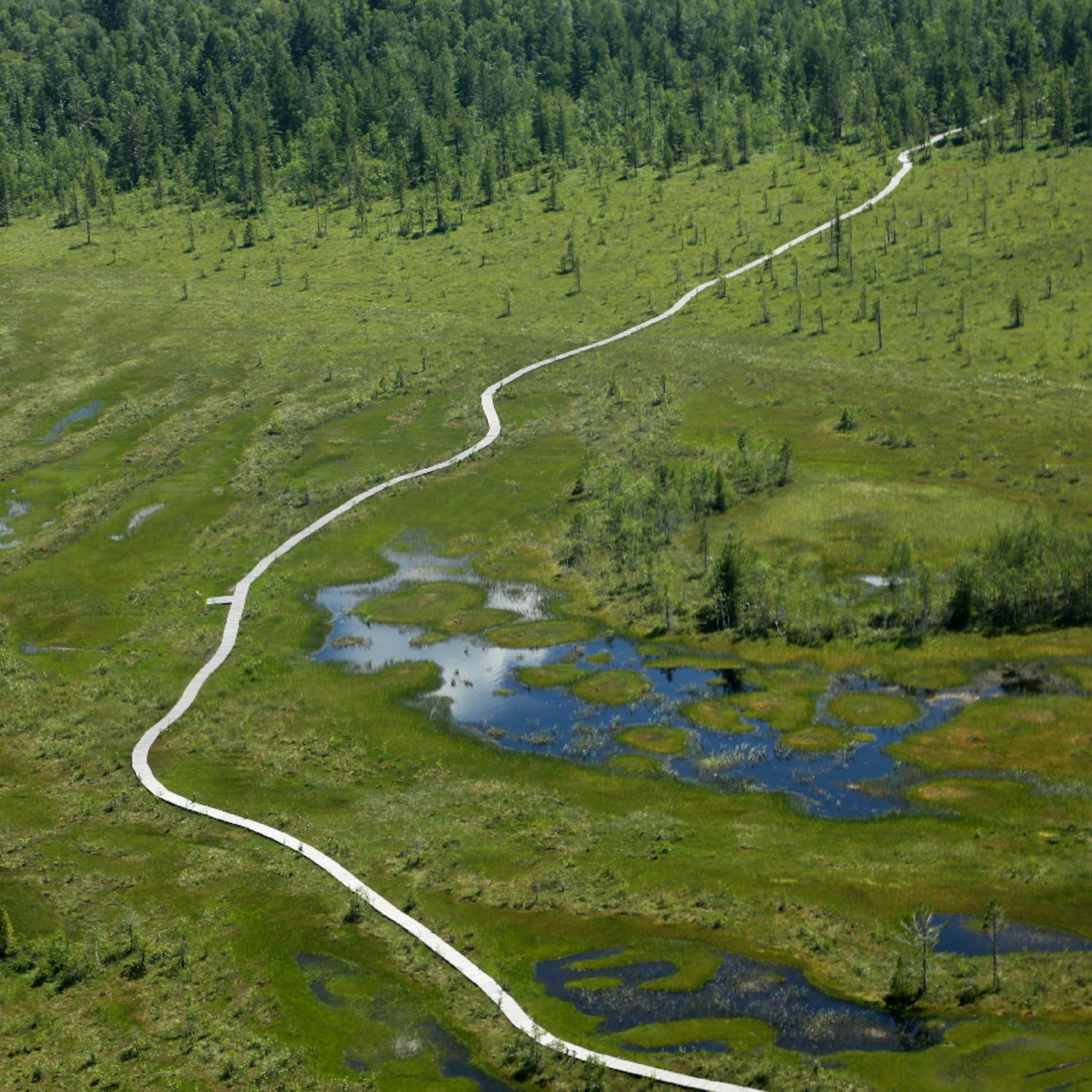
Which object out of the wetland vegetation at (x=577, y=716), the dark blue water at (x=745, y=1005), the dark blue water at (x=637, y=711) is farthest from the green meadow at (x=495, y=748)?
the dark blue water at (x=637, y=711)

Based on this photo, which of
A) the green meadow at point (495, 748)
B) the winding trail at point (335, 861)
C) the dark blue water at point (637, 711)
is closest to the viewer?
the winding trail at point (335, 861)

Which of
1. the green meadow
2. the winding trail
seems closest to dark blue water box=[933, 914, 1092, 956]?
the green meadow

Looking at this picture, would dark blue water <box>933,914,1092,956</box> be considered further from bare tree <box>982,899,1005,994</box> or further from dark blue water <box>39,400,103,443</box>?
dark blue water <box>39,400,103,443</box>

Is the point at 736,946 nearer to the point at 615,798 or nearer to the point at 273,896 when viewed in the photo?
the point at 615,798

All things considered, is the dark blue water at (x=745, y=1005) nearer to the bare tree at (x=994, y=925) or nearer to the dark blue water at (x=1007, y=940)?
the bare tree at (x=994, y=925)

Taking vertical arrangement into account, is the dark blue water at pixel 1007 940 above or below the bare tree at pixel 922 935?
below

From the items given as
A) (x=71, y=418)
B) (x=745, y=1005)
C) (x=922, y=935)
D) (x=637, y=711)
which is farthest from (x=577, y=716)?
(x=71, y=418)
